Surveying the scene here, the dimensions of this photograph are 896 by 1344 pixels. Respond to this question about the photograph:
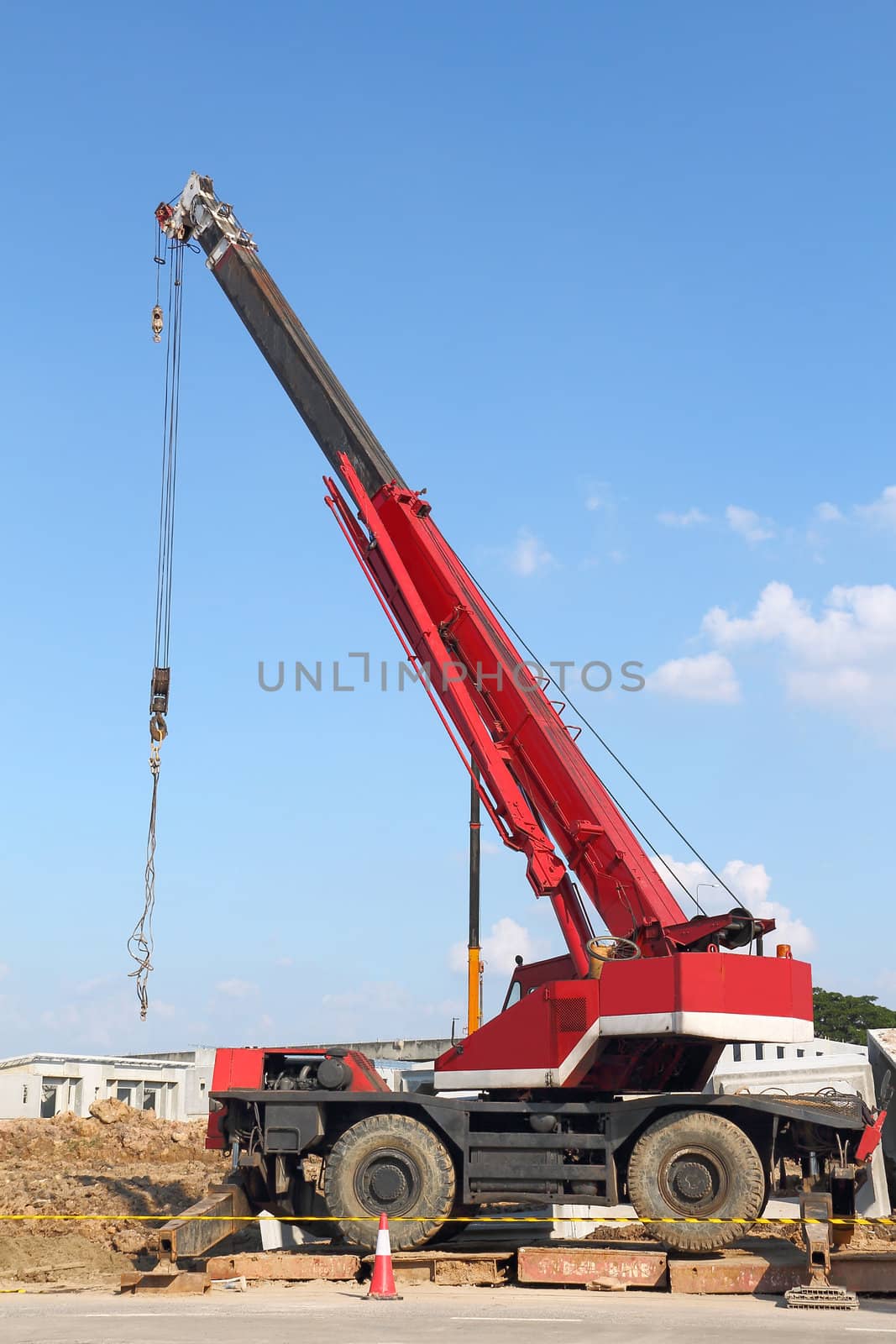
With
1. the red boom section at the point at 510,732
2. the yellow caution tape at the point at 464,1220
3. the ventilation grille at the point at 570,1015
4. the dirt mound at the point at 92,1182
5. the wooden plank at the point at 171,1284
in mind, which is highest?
the red boom section at the point at 510,732

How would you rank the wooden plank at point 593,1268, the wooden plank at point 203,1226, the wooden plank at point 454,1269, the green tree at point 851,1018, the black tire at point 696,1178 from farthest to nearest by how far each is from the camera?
1. the green tree at point 851,1018
2. the black tire at point 696,1178
3. the wooden plank at point 454,1269
4. the wooden plank at point 203,1226
5. the wooden plank at point 593,1268

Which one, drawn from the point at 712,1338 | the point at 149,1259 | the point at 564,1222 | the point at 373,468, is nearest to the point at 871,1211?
the point at 564,1222

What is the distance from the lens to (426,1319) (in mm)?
10320

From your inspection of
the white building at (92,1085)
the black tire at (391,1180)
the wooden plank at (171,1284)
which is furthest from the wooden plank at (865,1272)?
the white building at (92,1085)

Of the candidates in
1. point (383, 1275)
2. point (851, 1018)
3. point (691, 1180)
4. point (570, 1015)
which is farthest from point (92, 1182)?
point (851, 1018)

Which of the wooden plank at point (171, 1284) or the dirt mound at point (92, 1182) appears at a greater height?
the wooden plank at point (171, 1284)

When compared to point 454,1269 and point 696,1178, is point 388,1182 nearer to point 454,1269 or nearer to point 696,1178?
point 454,1269

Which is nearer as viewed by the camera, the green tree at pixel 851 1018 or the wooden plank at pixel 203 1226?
the wooden plank at pixel 203 1226

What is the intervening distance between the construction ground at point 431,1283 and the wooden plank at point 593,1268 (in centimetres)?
1

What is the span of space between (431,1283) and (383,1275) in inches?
43.4

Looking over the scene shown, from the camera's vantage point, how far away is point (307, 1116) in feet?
46.1

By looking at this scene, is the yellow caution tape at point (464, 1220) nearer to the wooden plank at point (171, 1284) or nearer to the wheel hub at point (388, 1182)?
the wheel hub at point (388, 1182)

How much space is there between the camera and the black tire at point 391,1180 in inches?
523

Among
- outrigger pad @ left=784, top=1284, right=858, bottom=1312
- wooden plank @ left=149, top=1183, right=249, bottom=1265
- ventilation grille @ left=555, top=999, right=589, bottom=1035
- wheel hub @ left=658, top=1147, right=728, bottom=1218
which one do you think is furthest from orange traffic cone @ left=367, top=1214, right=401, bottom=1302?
outrigger pad @ left=784, top=1284, right=858, bottom=1312
